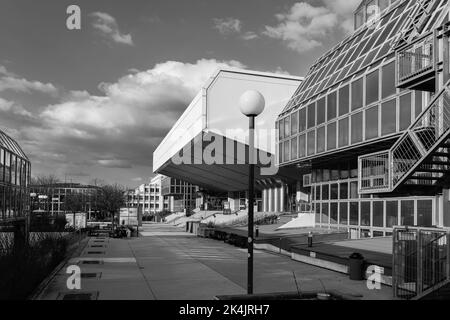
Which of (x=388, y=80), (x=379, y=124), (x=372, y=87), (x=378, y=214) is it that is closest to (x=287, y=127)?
(x=378, y=214)

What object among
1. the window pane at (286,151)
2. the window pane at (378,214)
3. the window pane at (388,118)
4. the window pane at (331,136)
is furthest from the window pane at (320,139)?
the window pane at (388,118)

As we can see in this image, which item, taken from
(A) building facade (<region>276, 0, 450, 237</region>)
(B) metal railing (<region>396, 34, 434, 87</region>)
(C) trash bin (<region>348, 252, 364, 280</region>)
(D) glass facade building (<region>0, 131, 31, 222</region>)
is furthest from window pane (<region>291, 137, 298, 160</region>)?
(C) trash bin (<region>348, 252, 364, 280</region>)

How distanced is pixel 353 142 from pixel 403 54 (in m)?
6.39

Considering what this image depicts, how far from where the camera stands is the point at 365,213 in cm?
2459

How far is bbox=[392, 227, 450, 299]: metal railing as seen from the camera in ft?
34.0

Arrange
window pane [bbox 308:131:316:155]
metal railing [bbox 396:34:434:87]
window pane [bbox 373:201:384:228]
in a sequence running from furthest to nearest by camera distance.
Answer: window pane [bbox 308:131:316:155], window pane [bbox 373:201:384:228], metal railing [bbox 396:34:434:87]

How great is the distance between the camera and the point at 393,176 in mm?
15406

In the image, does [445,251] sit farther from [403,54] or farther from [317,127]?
[317,127]

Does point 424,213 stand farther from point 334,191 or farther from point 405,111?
point 334,191

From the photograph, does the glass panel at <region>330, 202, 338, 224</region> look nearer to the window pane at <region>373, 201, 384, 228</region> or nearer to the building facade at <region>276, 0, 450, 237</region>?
the building facade at <region>276, 0, 450, 237</region>

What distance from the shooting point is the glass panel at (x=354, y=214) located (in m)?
25.6

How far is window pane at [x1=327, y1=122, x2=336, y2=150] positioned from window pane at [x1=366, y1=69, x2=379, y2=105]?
A: 3349 mm

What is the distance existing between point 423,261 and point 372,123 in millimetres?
11611
